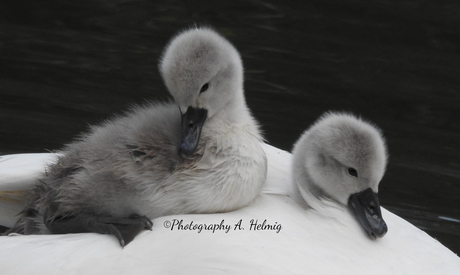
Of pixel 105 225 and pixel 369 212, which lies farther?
pixel 369 212

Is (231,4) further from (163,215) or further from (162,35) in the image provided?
(163,215)

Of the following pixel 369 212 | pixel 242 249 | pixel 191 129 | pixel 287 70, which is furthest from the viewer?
pixel 287 70

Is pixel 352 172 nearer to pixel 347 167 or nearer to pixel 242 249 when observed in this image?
pixel 347 167

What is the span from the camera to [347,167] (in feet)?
11.2

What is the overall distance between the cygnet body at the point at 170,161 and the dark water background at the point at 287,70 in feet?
5.58

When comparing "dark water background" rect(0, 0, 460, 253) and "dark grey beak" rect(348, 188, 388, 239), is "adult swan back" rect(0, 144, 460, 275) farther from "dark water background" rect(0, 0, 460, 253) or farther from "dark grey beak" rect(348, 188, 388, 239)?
"dark water background" rect(0, 0, 460, 253)

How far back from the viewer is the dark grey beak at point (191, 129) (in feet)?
10.3

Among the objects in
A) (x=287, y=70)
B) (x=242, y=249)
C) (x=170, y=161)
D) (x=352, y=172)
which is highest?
(x=170, y=161)

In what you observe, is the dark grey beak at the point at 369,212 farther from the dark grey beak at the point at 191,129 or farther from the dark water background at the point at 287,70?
the dark water background at the point at 287,70

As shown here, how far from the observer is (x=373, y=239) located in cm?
332

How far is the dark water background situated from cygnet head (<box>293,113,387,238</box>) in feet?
4.57

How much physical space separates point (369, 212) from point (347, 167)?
7.6 inches

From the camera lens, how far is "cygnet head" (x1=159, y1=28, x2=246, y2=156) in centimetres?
334

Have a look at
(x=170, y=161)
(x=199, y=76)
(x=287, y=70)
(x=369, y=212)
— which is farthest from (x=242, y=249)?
(x=287, y=70)
